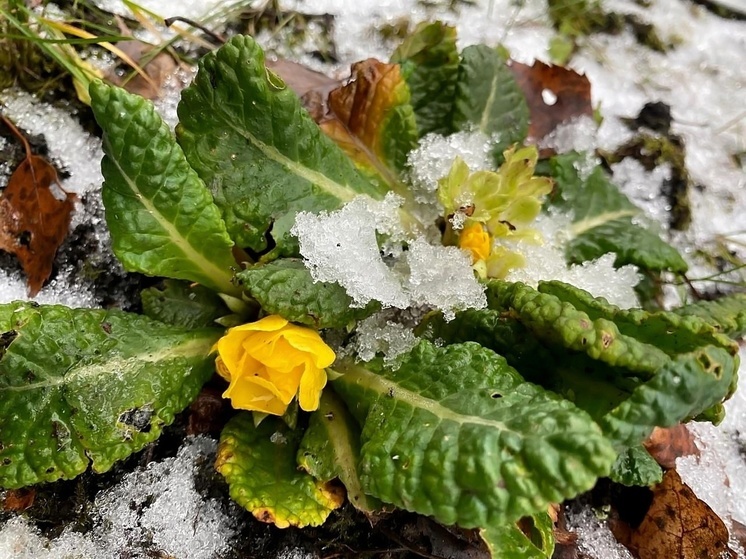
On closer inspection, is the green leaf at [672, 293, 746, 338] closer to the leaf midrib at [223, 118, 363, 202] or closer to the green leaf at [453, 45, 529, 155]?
the green leaf at [453, 45, 529, 155]

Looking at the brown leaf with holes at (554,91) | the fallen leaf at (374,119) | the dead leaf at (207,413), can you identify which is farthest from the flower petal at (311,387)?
the brown leaf with holes at (554,91)

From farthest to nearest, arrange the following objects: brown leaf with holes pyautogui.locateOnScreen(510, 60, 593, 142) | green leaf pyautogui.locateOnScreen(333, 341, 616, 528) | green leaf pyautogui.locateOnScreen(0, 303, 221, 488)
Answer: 1. brown leaf with holes pyautogui.locateOnScreen(510, 60, 593, 142)
2. green leaf pyautogui.locateOnScreen(0, 303, 221, 488)
3. green leaf pyautogui.locateOnScreen(333, 341, 616, 528)

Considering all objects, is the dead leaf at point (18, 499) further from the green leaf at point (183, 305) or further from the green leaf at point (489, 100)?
the green leaf at point (489, 100)

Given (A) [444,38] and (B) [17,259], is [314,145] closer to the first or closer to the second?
(A) [444,38]

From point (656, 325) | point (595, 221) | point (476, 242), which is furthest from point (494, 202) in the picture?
point (656, 325)

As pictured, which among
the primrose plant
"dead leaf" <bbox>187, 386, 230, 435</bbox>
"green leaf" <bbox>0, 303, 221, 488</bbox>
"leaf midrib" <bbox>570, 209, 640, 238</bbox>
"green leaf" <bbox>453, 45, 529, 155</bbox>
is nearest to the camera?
the primrose plant

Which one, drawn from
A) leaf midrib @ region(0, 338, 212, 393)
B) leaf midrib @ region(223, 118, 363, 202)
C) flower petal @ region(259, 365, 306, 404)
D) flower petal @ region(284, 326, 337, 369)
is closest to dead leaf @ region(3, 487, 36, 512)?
leaf midrib @ region(0, 338, 212, 393)

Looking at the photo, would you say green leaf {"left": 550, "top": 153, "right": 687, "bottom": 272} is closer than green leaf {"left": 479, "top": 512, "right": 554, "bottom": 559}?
No
